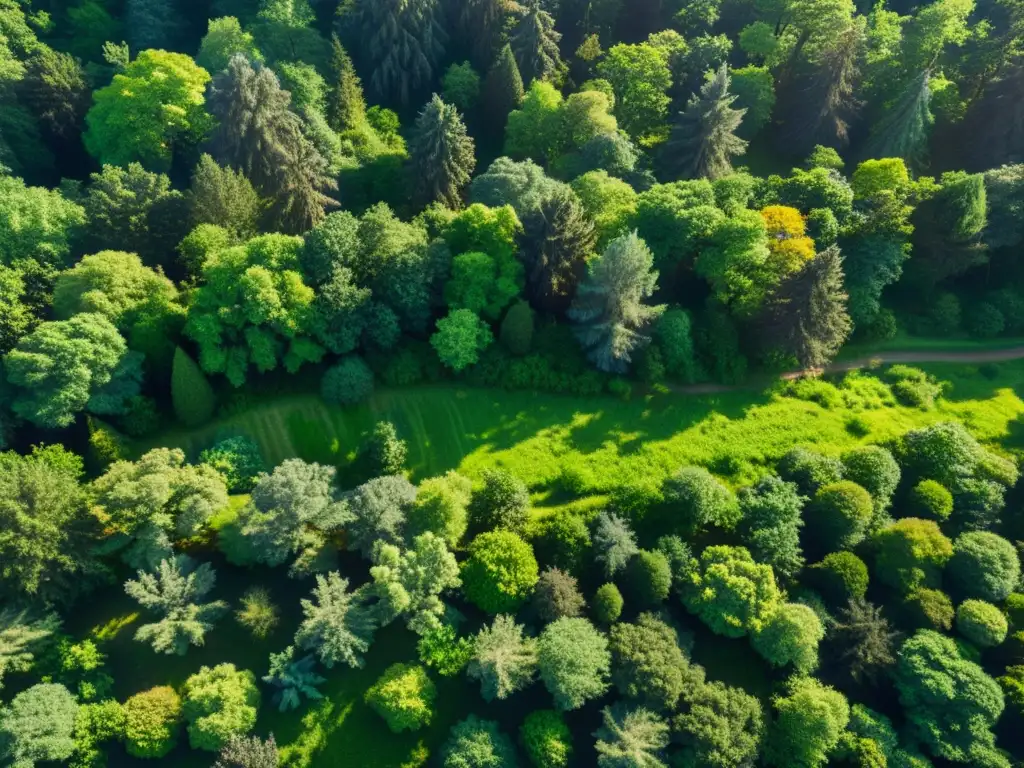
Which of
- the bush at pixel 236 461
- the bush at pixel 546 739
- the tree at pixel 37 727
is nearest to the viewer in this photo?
the tree at pixel 37 727

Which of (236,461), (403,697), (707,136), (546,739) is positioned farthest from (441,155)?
(546,739)

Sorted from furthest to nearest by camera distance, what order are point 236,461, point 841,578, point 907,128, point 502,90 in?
point 502,90 → point 907,128 → point 236,461 → point 841,578

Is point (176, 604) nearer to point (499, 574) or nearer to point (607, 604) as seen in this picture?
point (499, 574)

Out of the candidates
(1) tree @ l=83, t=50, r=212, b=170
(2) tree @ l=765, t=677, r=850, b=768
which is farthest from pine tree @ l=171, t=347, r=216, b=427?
(2) tree @ l=765, t=677, r=850, b=768

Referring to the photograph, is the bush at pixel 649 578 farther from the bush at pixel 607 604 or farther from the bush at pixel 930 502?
the bush at pixel 930 502

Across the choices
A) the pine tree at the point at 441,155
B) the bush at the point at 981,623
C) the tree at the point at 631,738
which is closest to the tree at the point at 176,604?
the tree at the point at 631,738

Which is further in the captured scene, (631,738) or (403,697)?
(403,697)
